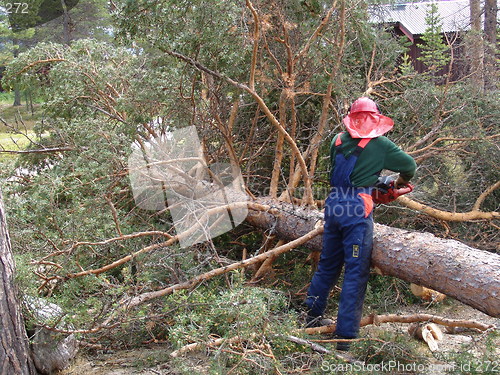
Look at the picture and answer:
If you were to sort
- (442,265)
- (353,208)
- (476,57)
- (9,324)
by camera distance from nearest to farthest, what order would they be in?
1. (9,324)
2. (442,265)
3. (353,208)
4. (476,57)

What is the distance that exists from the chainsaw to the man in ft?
0.20

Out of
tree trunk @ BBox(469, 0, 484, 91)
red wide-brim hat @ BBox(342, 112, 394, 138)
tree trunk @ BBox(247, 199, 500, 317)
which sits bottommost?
tree trunk @ BBox(247, 199, 500, 317)

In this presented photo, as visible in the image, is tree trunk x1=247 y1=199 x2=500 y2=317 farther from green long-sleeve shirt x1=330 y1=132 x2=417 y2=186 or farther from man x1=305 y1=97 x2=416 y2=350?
green long-sleeve shirt x1=330 y1=132 x2=417 y2=186

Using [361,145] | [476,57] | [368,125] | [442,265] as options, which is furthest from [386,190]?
[476,57]

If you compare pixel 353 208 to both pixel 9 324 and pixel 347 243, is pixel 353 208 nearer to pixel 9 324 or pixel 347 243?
pixel 347 243

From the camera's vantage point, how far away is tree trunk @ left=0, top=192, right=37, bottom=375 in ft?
9.55

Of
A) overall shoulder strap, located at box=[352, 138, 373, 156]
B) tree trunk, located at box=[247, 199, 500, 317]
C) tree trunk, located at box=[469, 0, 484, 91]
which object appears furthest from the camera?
tree trunk, located at box=[469, 0, 484, 91]

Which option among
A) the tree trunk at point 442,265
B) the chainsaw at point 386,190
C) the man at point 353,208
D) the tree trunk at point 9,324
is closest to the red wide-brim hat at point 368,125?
the man at point 353,208

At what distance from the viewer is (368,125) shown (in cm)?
389

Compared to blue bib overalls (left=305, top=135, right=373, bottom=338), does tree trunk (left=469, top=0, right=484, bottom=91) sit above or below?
above

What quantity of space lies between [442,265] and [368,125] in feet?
3.96

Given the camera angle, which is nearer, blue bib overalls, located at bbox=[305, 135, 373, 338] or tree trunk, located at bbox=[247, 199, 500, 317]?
tree trunk, located at bbox=[247, 199, 500, 317]

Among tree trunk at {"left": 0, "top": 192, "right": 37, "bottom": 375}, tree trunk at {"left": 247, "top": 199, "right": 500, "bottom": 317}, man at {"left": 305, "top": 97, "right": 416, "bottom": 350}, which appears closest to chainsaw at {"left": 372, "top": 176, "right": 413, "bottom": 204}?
man at {"left": 305, "top": 97, "right": 416, "bottom": 350}

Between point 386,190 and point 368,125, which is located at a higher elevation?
point 368,125
